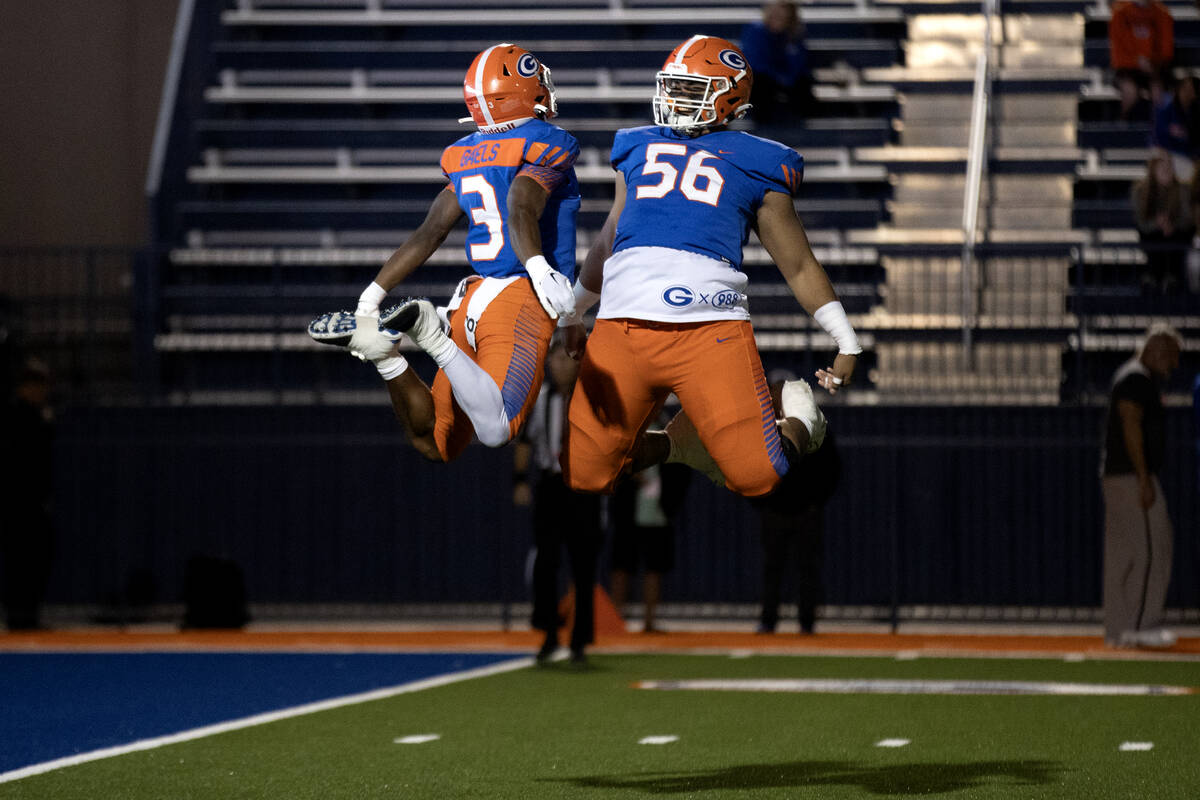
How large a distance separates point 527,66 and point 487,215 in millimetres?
547

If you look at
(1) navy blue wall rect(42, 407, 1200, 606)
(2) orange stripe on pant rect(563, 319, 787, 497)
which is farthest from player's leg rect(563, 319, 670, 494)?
(1) navy blue wall rect(42, 407, 1200, 606)

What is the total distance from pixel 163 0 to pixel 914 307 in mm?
8009

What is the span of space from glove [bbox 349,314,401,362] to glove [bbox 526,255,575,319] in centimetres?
50

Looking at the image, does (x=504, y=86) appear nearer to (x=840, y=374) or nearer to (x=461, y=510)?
(x=840, y=374)

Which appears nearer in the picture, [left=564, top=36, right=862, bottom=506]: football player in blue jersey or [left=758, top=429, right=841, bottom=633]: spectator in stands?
[left=564, top=36, right=862, bottom=506]: football player in blue jersey

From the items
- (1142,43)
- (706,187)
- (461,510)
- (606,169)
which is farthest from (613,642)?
(1142,43)

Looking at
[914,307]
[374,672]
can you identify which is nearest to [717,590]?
[914,307]

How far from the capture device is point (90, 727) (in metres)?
8.29

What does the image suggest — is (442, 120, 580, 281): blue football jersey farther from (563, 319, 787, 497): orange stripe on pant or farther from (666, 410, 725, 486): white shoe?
(666, 410, 725, 486): white shoe

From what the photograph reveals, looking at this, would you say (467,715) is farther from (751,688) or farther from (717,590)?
(717,590)

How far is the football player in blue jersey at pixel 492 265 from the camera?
20.2ft

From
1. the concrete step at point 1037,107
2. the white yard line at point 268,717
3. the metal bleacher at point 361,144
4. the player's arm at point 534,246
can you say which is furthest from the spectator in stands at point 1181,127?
the player's arm at point 534,246

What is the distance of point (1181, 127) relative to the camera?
1491 centimetres

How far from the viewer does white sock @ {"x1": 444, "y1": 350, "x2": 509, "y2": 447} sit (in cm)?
614
